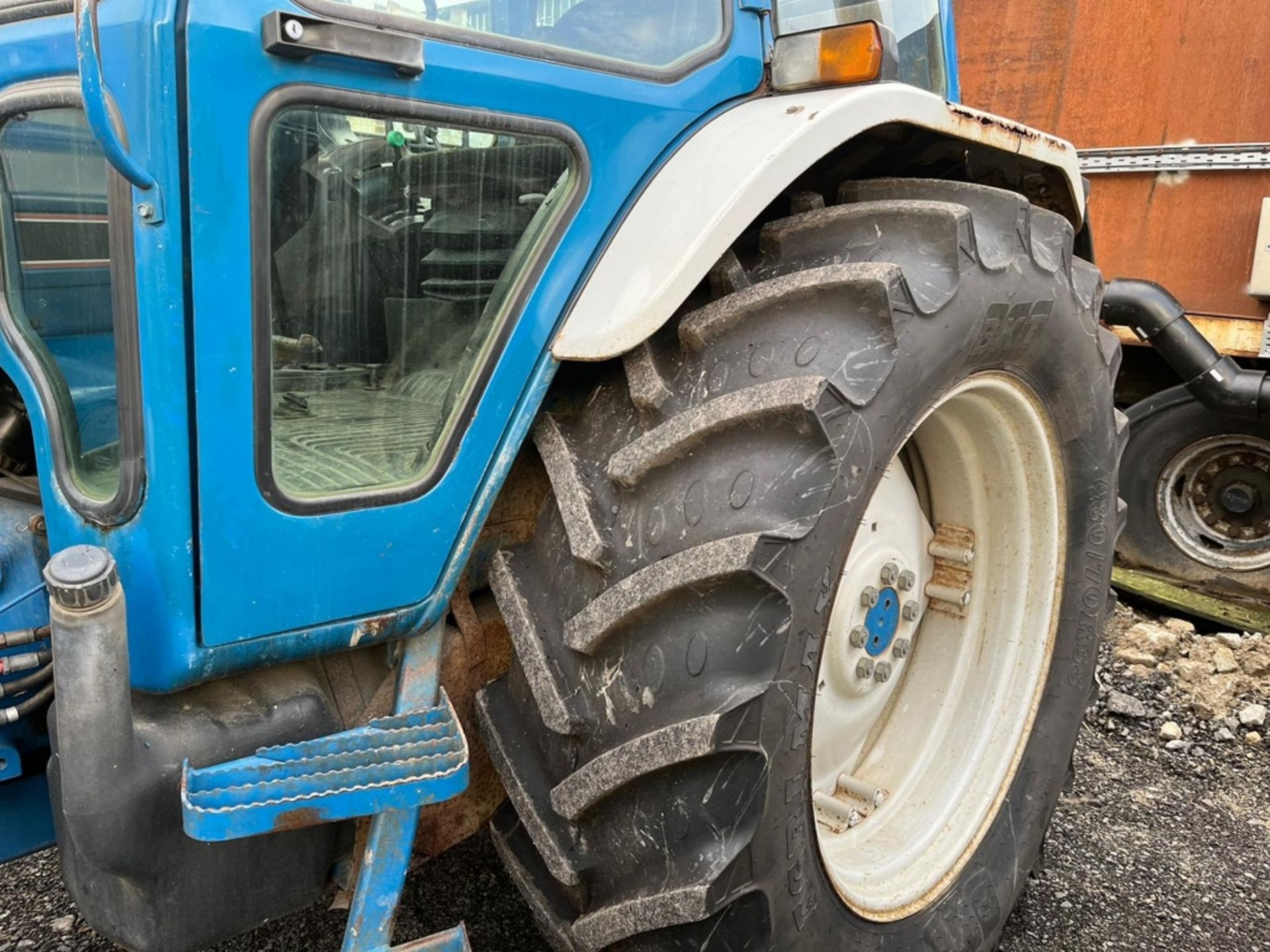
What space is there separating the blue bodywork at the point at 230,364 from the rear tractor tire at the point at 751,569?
0.47ft

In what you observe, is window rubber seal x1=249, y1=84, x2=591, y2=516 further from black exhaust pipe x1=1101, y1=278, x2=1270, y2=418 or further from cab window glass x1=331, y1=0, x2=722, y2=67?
black exhaust pipe x1=1101, y1=278, x2=1270, y2=418

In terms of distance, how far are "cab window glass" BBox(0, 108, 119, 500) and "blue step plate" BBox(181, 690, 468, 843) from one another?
0.38m

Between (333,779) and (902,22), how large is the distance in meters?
1.79

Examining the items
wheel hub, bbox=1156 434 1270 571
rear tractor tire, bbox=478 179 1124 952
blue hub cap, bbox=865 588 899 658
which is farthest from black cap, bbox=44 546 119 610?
wheel hub, bbox=1156 434 1270 571

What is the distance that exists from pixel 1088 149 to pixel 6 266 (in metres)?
3.59

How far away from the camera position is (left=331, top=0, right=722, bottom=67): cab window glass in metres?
1.31

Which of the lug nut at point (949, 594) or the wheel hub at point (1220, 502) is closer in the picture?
the lug nut at point (949, 594)

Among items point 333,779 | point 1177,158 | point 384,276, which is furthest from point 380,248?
point 1177,158

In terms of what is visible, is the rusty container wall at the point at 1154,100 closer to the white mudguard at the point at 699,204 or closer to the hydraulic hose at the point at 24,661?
the white mudguard at the point at 699,204

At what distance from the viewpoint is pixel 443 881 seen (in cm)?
219

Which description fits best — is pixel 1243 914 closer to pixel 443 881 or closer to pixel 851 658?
pixel 851 658

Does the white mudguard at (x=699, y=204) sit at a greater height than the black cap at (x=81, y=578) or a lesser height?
greater

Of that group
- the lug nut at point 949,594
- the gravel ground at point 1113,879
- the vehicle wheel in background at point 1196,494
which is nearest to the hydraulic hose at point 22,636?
the gravel ground at point 1113,879

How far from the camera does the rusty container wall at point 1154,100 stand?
11.6 ft
